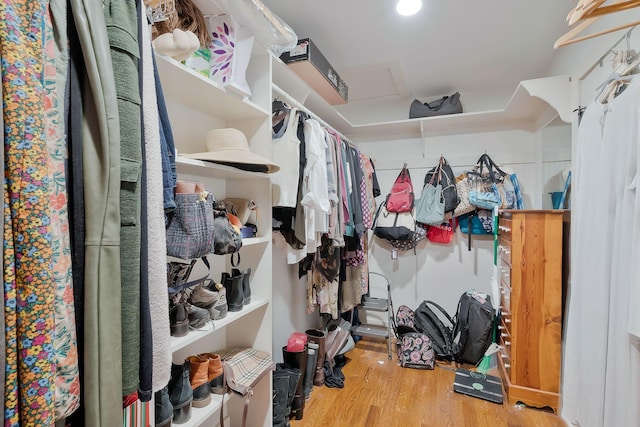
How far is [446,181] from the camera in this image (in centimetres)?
264

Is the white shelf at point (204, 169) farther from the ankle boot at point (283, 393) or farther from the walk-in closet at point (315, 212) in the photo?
the ankle boot at point (283, 393)

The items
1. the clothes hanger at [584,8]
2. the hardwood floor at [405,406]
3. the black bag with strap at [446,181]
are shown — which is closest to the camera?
the clothes hanger at [584,8]

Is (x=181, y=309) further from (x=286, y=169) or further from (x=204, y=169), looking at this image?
(x=286, y=169)

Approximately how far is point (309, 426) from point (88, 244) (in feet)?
5.40

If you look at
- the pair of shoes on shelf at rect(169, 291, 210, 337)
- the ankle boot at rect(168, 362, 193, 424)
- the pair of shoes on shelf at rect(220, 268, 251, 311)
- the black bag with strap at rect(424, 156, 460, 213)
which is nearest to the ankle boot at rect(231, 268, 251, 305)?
the pair of shoes on shelf at rect(220, 268, 251, 311)

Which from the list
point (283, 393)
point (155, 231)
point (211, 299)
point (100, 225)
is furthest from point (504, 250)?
point (100, 225)

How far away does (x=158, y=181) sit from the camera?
673 mm

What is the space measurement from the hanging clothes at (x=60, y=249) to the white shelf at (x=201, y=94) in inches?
18.1

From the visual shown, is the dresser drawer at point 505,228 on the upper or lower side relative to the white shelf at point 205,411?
upper

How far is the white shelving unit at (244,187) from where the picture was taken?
48.7 inches

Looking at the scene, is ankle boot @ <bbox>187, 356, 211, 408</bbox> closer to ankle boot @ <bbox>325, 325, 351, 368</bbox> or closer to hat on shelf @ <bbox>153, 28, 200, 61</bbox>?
hat on shelf @ <bbox>153, 28, 200, 61</bbox>

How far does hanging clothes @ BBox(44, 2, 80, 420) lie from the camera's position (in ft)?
1.55

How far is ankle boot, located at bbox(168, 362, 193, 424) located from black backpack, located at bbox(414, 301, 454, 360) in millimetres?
1997

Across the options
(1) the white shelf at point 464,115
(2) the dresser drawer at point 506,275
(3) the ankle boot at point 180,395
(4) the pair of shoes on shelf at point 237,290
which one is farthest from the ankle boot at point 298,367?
(1) the white shelf at point 464,115
